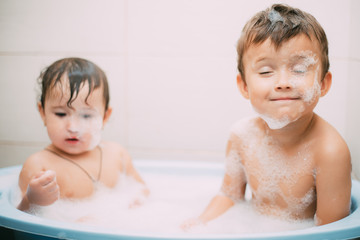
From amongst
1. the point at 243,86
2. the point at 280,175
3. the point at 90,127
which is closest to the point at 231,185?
the point at 280,175

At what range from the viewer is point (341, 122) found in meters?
1.06

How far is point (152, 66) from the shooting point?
1.27 metres

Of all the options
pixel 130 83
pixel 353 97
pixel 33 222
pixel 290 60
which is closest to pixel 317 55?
pixel 290 60

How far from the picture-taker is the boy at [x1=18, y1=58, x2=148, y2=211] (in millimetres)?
945

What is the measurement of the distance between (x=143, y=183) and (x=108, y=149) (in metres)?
0.16

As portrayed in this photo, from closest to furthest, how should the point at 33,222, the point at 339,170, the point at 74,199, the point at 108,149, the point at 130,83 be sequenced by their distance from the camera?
the point at 33,222 < the point at 339,170 < the point at 74,199 < the point at 108,149 < the point at 130,83

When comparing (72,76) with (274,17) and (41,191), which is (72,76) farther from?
(274,17)

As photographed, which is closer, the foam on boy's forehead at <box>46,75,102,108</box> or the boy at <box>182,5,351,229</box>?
the boy at <box>182,5,351,229</box>

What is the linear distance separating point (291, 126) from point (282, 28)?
0.74 ft

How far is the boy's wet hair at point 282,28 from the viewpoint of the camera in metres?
0.69

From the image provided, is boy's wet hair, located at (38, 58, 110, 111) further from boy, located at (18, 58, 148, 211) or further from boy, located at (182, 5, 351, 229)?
boy, located at (182, 5, 351, 229)

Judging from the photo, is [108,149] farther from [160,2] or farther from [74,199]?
[160,2]

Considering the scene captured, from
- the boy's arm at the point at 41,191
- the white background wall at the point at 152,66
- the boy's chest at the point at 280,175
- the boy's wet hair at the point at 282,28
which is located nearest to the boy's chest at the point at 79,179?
the boy's arm at the point at 41,191

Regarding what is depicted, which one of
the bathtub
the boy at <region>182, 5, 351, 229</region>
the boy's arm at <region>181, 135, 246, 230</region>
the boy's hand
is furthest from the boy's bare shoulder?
the boy's hand
